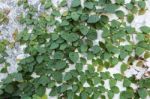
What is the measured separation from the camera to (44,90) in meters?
3.07

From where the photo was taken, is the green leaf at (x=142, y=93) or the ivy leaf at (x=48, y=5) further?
the ivy leaf at (x=48, y=5)

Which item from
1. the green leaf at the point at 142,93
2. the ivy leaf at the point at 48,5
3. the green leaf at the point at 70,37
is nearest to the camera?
the green leaf at the point at 142,93

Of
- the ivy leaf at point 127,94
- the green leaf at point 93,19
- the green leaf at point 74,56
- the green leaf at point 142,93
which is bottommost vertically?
the green leaf at point 142,93

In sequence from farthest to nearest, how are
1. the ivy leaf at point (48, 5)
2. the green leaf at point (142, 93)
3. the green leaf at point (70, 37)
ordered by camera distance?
the ivy leaf at point (48, 5)
the green leaf at point (70, 37)
the green leaf at point (142, 93)

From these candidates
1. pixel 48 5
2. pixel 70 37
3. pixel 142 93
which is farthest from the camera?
pixel 48 5

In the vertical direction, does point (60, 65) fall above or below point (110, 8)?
below

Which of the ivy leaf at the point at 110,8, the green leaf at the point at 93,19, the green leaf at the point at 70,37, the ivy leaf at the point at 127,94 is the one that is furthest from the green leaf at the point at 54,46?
the ivy leaf at the point at 127,94

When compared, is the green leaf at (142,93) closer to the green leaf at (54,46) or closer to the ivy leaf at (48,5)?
the green leaf at (54,46)

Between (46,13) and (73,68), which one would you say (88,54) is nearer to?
(73,68)

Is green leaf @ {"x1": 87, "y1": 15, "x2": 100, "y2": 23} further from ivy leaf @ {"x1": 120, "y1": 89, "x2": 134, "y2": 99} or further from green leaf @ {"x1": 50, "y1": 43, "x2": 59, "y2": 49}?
ivy leaf @ {"x1": 120, "y1": 89, "x2": 134, "y2": 99}

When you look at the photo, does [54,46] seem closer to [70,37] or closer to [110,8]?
[70,37]

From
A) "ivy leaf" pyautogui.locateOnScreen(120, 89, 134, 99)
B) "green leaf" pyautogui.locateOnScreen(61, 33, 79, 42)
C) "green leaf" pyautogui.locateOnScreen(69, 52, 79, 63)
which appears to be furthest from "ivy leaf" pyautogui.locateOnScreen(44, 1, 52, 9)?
"ivy leaf" pyautogui.locateOnScreen(120, 89, 134, 99)

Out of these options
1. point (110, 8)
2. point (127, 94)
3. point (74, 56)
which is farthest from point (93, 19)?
point (127, 94)

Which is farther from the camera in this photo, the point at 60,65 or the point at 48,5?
the point at 48,5
